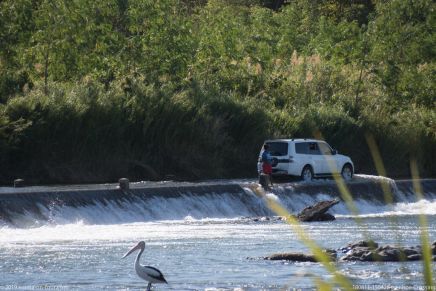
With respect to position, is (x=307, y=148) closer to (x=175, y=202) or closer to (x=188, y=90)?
(x=175, y=202)

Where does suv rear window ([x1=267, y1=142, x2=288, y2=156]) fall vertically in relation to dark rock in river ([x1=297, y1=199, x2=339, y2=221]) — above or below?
above

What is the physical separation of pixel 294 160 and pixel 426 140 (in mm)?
14755

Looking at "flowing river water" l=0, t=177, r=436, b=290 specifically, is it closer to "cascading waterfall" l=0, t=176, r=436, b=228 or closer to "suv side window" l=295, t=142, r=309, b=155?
"cascading waterfall" l=0, t=176, r=436, b=228

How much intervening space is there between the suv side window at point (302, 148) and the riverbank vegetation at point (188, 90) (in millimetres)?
5284

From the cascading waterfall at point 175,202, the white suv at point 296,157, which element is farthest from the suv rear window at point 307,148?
the cascading waterfall at point 175,202

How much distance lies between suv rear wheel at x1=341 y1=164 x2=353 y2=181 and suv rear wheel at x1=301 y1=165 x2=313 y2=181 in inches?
70.2

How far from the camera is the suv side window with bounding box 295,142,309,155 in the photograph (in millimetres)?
35844

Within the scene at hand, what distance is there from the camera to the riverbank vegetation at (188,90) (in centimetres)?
3775

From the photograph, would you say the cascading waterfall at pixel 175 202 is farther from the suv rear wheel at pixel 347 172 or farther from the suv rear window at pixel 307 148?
the suv rear window at pixel 307 148

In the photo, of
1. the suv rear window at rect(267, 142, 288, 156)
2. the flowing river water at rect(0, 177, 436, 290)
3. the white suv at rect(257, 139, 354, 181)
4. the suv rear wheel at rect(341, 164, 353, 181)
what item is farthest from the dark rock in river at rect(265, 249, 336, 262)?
the suv rear wheel at rect(341, 164, 353, 181)

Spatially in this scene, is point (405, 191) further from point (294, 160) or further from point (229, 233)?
point (229, 233)

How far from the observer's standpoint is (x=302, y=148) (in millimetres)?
36031

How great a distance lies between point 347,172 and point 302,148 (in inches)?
113

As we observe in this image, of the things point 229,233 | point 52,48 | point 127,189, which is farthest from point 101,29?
point 229,233
